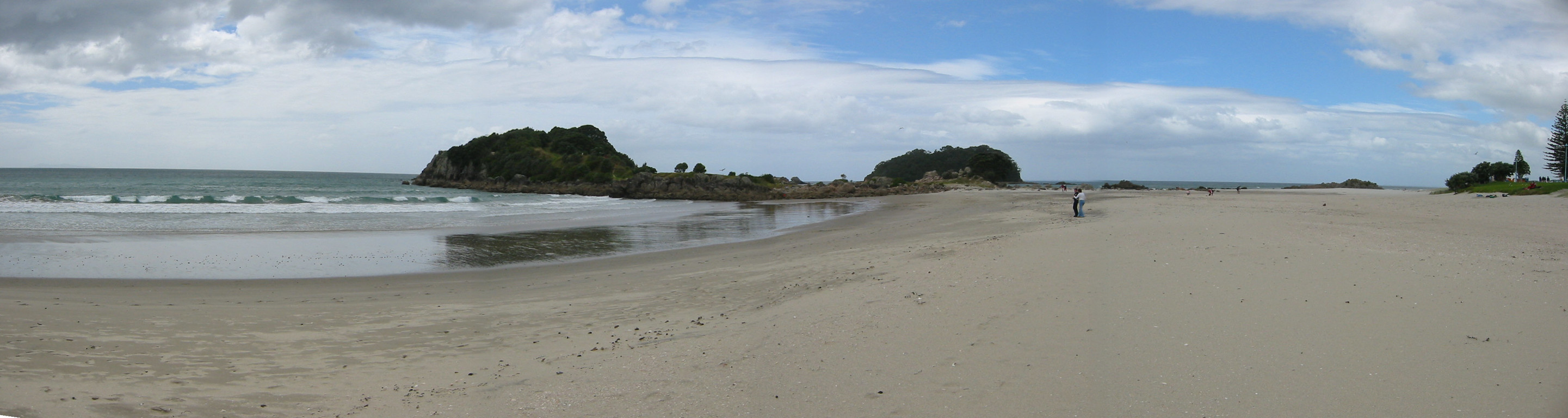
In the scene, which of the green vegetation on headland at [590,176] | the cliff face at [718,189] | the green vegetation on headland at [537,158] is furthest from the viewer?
the green vegetation on headland at [537,158]

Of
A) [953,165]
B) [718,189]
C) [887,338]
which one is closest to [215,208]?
[718,189]

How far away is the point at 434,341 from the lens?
5930 millimetres

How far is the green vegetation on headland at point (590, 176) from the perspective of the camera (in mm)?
48531

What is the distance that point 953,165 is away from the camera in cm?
8762

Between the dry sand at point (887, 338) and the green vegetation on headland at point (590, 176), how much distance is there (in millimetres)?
35906

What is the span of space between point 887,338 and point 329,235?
15.8 meters

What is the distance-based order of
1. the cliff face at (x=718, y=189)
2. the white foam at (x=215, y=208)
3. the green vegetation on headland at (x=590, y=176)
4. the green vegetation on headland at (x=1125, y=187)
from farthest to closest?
1. the green vegetation on headland at (x=1125, y=187)
2. the green vegetation on headland at (x=590, y=176)
3. the cliff face at (x=718, y=189)
4. the white foam at (x=215, y=208)

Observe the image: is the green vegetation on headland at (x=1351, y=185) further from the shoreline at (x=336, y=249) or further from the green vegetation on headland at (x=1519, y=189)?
the shoreline at (x=336, y=249)

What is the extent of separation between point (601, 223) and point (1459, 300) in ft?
62.4

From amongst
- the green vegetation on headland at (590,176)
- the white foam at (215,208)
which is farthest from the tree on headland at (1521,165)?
the white foam at (215,208)

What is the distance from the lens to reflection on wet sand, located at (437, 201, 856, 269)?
12.6 meters

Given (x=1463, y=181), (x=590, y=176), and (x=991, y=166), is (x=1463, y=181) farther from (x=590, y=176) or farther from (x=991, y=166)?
(x=590, y=176)

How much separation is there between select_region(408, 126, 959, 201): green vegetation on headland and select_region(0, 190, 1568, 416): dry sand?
3591 centimetres

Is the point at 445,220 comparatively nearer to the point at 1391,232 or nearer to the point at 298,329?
the point at 298,329
